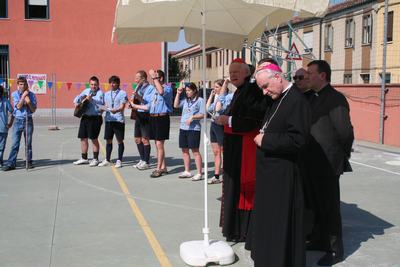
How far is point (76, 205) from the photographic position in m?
7.24

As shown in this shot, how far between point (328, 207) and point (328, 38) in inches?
1320

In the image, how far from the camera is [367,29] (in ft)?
104

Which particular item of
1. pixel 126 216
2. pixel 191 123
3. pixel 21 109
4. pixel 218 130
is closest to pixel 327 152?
pixel 126 216

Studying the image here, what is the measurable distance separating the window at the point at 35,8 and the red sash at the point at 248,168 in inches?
978

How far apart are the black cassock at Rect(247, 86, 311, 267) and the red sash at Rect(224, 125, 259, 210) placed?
1.07 meters

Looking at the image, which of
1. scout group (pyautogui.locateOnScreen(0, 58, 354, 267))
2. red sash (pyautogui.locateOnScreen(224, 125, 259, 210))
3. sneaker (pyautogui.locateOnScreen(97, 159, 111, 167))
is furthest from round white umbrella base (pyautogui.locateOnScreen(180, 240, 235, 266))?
sneaker (pyautogui.locateOnScreen(97, 159, 111, 167))

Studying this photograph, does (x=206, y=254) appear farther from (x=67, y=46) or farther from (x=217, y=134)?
(x=67, y=46)

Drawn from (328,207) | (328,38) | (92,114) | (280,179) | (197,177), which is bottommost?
(197,177)

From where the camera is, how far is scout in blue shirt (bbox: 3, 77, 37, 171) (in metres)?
9.94

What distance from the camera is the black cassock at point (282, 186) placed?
3986 millimetres

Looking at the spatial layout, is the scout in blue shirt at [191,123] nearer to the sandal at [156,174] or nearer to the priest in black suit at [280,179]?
the sandal at [156,174]

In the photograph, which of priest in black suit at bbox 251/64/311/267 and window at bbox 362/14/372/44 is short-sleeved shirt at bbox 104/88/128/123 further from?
window at bbox 362/14/372/44

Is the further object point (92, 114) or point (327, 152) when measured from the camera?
point (92, 114)

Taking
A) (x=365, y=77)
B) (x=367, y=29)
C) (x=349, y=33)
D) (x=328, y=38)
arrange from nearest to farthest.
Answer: (x=367, y=29) < (x=365, y=77) < (x=349, y=33) < (x=328, y=38)
